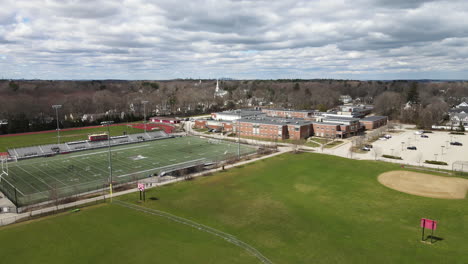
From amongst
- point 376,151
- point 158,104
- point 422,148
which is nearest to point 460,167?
point 376,151

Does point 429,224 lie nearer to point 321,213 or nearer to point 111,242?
point 321,213

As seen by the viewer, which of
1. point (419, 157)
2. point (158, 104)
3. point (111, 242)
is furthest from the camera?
point (158, 104)

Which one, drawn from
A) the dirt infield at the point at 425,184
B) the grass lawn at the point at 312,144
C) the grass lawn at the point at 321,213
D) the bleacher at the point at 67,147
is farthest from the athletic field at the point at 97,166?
the dirt infield at the point at 425,184

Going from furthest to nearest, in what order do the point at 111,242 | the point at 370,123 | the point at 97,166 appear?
1. the point at 370,123
2. the point at 97,166
3. the point at 111,242

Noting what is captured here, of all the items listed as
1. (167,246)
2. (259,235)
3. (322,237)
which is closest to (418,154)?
(322,237)

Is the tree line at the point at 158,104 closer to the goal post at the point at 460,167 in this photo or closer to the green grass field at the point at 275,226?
the goal post at the point at 460,167

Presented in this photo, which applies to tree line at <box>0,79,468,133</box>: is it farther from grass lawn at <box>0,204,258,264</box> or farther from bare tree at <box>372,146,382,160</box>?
grass lawn at <box>0,204,258,264</box>

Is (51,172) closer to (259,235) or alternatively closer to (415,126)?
(259,235)

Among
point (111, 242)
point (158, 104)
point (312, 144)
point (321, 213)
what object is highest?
point (158, 104)
